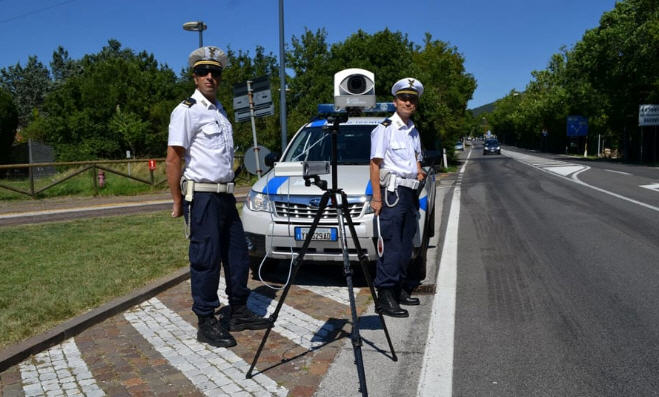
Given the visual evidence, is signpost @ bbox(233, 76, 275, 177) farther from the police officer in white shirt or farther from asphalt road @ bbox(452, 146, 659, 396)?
the police officer in white shirt

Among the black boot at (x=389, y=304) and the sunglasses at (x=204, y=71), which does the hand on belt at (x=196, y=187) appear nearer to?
the sunglasses at (x=204, y=71)

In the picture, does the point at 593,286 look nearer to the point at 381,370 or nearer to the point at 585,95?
the point at 381,370

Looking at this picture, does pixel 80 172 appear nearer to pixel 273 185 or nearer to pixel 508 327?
pixel 273 185

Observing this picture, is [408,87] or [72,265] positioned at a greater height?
[408,87]

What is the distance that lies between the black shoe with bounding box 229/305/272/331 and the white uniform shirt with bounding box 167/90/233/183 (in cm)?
109

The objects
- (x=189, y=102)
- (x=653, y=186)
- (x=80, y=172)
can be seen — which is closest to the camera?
(x=189, y=102)

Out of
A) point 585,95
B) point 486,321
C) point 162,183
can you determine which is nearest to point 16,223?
point 162,183

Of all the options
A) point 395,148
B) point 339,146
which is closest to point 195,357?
point 395,148

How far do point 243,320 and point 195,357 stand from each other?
649 millimetres

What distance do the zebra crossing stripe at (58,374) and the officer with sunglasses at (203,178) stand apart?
88cm

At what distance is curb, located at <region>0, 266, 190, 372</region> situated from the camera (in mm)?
4008

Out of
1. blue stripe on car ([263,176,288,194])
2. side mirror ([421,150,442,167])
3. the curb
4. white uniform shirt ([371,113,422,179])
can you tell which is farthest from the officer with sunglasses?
side mirror ([421,150,442,167])

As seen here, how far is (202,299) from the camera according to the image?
4336 mm

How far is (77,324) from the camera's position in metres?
4.61
